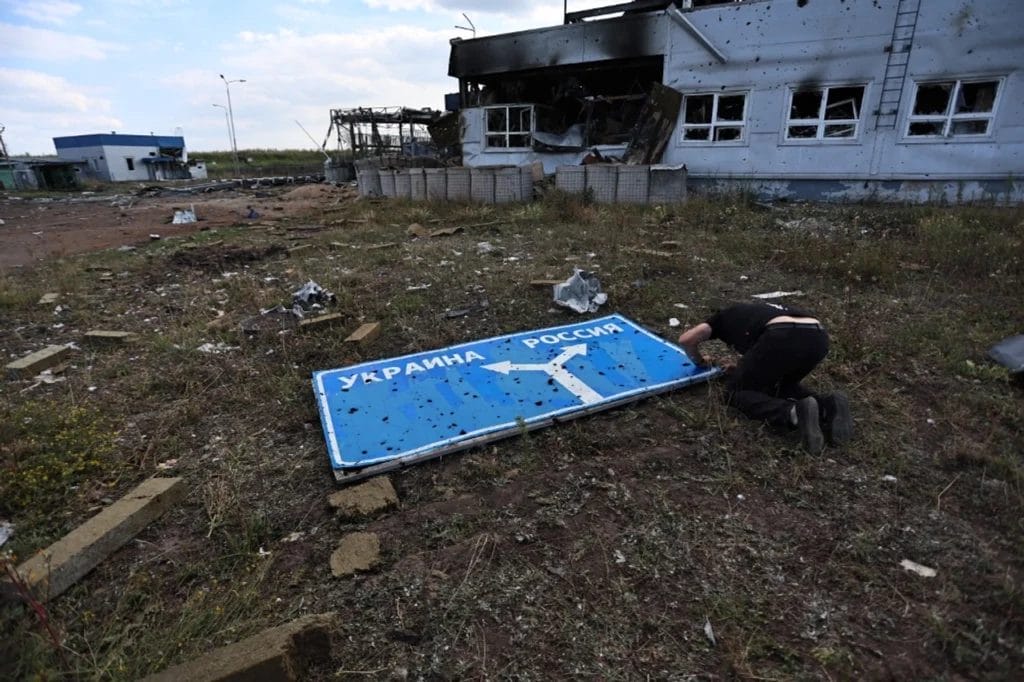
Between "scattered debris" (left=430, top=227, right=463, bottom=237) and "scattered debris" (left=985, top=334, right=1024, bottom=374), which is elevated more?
"scattered debris" (left=430, top=227, right=463, bottom=237)

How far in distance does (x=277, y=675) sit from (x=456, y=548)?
81 centimetres

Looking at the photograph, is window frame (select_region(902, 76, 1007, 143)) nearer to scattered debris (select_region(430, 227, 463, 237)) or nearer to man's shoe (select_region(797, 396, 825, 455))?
scattered debris (select_region(430, 227, 463, 237))

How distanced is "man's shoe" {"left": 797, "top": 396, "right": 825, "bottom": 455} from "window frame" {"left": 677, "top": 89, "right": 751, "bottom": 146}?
9700 millimetres

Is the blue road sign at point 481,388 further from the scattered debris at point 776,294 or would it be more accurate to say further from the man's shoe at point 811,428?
the scattered debris at point 776,294

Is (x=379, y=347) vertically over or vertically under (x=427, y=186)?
under

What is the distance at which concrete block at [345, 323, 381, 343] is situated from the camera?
13.8ft

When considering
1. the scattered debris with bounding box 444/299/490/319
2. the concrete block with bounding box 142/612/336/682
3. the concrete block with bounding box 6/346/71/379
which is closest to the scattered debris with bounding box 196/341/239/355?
the concrete block with bounding box 6/346/71/379

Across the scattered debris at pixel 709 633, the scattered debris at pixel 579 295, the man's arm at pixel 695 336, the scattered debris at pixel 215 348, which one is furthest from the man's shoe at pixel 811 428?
the scattered debris at pixel 215 348

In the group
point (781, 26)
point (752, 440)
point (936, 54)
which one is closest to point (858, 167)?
point (936, 54)

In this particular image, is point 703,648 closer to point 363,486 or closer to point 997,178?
point 363,486

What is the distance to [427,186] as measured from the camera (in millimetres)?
11852

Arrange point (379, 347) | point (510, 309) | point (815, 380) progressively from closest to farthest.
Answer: point (815, 380) → point (379, 347) → point (510, 309)

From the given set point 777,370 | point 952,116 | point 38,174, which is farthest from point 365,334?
point 38,174

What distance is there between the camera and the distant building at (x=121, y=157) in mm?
32188
